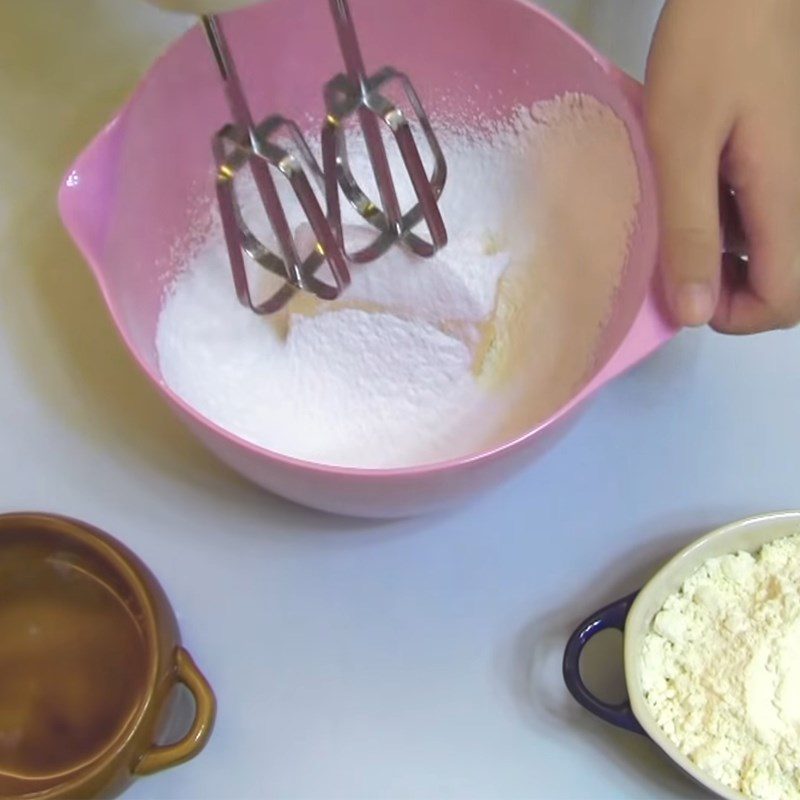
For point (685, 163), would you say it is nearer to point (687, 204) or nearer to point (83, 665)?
point (687, 204)

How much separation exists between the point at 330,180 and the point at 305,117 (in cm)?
11

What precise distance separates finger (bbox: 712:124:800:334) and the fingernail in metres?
0.05

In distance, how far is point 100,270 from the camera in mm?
537

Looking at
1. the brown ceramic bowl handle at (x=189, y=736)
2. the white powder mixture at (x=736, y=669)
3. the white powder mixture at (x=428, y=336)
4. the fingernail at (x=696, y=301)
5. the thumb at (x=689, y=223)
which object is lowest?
the white powder mixture at (x=736, y=669)

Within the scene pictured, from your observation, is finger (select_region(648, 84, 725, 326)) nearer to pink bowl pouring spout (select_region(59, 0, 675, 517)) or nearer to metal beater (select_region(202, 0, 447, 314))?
pink bowl pouring spout (select_region(59, 0, 675, 517))

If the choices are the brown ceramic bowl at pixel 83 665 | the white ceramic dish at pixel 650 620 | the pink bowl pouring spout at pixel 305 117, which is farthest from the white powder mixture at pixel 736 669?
the brown ceramic bowl at pixel 83 665

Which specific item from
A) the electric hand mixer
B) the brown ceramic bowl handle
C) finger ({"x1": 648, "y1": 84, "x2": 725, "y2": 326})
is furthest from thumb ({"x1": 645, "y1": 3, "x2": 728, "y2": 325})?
the brown ceramic bowl handle

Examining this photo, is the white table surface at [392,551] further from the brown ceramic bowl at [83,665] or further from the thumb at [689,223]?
the thumb at [689,223]

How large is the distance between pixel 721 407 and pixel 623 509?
94mm

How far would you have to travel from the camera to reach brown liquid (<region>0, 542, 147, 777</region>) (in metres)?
0.54

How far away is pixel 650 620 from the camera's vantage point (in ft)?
1.83

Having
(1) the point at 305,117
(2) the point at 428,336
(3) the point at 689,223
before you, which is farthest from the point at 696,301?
(1) the point at 305,117

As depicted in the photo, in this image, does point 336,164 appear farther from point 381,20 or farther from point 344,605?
point 344,605

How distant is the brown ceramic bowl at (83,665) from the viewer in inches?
20.2
